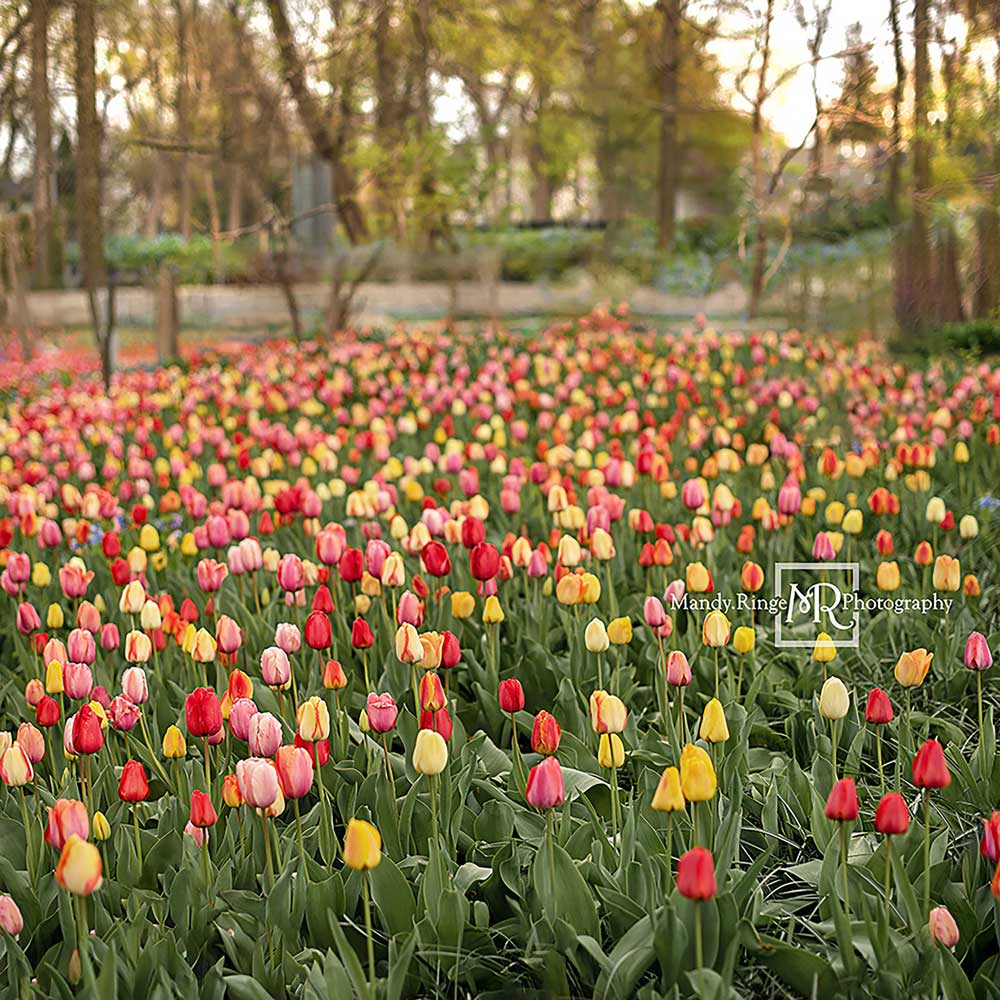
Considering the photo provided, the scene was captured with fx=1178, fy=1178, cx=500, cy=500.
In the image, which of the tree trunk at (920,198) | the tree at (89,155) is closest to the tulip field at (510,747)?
the tree trunk at (920,198)

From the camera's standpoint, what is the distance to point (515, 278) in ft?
59.5

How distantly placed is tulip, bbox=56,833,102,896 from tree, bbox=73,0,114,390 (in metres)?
7.40

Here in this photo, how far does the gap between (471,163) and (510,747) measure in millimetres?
12448

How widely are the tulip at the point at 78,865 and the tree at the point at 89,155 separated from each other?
740cm

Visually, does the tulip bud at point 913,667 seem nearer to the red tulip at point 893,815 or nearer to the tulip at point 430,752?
the red tulip at point 893,815

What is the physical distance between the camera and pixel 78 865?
1507 mm

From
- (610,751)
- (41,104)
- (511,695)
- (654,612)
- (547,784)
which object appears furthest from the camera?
(41,104)

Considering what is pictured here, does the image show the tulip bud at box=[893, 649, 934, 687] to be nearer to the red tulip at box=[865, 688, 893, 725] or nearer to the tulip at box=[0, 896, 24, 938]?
the red tulip at box=[865, 688, 893, 725]

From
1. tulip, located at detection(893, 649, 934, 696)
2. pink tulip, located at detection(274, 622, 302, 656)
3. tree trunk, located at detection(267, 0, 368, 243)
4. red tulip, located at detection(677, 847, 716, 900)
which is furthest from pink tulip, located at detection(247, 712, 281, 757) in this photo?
tree trunk, located at detection(267, 0, 368, 243)

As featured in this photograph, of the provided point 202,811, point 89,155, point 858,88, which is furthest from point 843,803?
point 89,155

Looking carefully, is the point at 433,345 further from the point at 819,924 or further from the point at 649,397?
the point at 819,924

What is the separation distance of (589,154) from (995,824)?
24.4m

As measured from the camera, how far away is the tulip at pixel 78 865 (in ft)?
4.94

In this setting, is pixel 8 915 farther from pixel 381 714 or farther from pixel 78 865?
pixel 381 714
